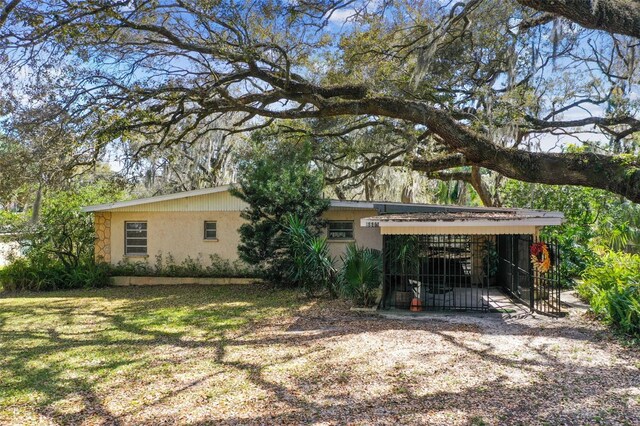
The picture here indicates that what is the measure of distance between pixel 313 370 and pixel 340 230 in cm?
888

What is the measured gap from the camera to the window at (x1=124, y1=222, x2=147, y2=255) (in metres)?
16.5

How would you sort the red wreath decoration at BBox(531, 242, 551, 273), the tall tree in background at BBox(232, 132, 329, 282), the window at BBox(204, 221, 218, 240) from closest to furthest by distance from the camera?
Result: 1. the red wreath decoration at BBox(531, 242, 551, 273)
2. the tall tree in background at BBox(232, 132, 329, 282)
3. the window at BBox(204, 221, 218, 240)

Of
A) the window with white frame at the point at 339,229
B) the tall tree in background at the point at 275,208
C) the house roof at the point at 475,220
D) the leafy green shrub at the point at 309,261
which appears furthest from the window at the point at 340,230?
the house roof at the point at 475,220

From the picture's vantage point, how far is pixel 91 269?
1614 cm

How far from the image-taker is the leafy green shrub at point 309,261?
1214cm

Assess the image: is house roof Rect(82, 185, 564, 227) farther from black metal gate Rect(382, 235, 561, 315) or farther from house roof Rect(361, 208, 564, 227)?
black metal gate Rect(382, 235, 561, 315)

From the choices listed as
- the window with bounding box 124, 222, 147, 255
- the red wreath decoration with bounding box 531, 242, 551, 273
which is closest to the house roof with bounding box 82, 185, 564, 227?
the red wreath decoration with bounding box 531, 242, 551, 273

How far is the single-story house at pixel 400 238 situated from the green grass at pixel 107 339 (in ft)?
6.94

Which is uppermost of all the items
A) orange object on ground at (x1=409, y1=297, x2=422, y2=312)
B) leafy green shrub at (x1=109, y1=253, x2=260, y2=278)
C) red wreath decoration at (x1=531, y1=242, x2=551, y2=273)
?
red wreath decoration at (x1=531, y1=242, x2=551, y2=273)

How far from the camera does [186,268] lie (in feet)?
52.2

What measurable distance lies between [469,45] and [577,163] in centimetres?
559

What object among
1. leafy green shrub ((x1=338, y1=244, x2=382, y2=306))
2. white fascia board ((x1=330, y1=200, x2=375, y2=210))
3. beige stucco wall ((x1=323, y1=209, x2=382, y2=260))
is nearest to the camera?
leafy green shrub ((x1=338, y1=244, x2=382, y2=306))

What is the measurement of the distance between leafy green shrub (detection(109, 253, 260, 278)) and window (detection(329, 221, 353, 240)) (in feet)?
8.69

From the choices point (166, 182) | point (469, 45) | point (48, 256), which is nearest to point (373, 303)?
point (469, 45)
